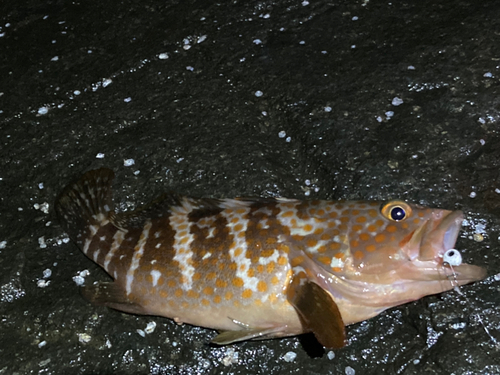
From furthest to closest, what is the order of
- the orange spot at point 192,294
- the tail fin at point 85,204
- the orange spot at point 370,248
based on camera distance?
1. the tail fin at point 85,204
2. the orange spot at point 192,294
3. the orange spot at point 370,248

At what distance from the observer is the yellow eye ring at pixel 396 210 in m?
2.86

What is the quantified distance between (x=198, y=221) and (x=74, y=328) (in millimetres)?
1073

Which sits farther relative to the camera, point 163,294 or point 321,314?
point 163,294

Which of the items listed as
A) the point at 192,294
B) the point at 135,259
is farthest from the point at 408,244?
the point at 135,259

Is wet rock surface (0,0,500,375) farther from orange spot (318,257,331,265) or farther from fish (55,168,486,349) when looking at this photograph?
orange spot (318,257,331,265)

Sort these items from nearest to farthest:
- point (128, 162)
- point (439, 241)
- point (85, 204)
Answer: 1. point (439, 241)
2. point (85, 204)
3. point (128, 162)

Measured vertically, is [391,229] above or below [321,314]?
above

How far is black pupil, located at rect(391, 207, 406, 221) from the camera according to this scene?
2859 mm

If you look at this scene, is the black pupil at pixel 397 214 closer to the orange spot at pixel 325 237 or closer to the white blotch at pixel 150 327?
the orange spot at pixel 325 237

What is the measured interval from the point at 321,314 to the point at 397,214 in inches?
25.8

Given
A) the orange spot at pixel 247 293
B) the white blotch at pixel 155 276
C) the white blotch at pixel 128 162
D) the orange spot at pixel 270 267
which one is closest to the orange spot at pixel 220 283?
the orange spot at pixel 247 293

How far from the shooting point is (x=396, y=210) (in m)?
2.88

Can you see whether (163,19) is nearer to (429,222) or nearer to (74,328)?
(74,328)

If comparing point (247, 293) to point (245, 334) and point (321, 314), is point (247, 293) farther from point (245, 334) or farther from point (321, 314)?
point (321, 314)
